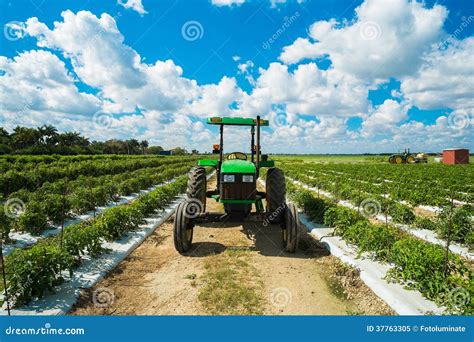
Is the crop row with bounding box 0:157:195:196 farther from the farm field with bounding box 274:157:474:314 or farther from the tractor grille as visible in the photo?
the farm field with bounding box 274:157:474:314

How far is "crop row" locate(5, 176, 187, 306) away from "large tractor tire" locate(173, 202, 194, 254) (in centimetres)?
152

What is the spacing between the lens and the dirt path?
4.11 metres

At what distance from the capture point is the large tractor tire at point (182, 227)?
590 cm

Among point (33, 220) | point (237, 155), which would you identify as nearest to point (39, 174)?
point (33, 220)

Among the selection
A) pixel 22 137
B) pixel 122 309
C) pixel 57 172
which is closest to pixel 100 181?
pixel 57 172

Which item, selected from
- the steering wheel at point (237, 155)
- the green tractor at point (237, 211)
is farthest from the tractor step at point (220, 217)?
the steering wheel at point (237, 155)

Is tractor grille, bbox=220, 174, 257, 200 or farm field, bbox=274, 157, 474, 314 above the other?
tractor grille, bbox=220, 174, 257, 200

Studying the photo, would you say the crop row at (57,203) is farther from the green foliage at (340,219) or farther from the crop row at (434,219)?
the crop row at (434,219)

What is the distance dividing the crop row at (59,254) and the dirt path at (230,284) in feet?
1.93

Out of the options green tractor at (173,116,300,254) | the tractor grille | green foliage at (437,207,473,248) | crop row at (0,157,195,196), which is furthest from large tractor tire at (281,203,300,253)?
crop row at (0,157,195,196)

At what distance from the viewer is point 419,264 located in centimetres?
454

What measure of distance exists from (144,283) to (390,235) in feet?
15.8

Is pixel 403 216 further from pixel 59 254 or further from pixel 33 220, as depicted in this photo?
pixel 33 220
